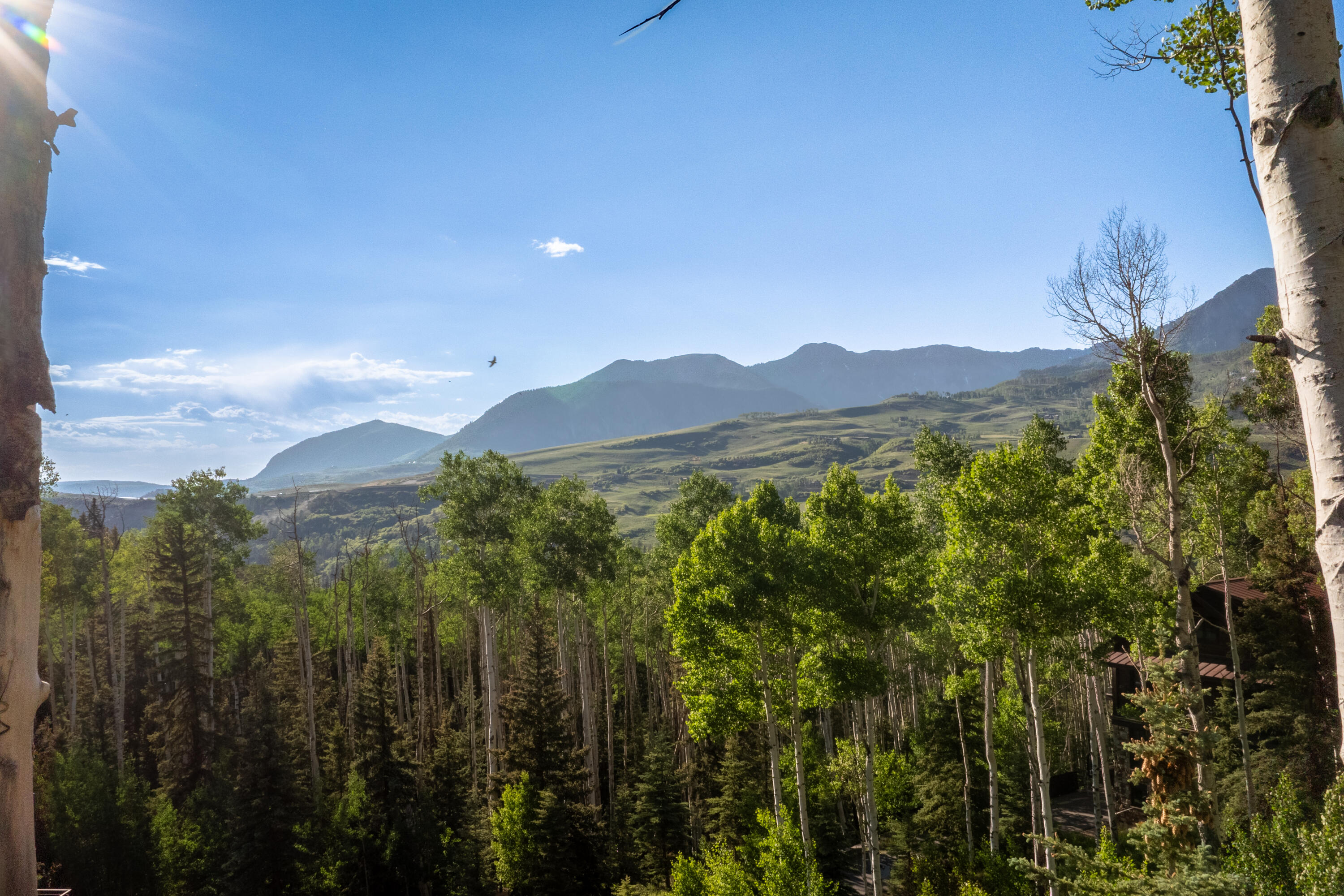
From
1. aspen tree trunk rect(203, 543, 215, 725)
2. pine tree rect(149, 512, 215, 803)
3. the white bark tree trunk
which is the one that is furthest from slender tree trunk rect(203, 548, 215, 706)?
the white bark tree trunk

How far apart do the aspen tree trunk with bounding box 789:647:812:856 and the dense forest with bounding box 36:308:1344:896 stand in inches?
4.9

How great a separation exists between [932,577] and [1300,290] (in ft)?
48.1

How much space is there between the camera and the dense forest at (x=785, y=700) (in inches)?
585

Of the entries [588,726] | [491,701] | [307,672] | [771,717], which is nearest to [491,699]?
[491,701]

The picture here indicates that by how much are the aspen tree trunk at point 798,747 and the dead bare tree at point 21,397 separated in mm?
18659

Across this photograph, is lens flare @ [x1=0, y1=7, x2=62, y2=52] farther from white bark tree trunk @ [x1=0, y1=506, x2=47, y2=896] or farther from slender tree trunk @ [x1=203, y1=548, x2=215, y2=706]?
slender tree trunk @ [x1=203, y1=548, x2=215, y2=706]

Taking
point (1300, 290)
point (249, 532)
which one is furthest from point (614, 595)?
point (1300, 290)

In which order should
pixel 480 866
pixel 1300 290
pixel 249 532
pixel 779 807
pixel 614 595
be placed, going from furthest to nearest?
pixel 614 595 < pixel 249 532 < pixel 480 866 < pixel 779 807 < pixel 1300 290

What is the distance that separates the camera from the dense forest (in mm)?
14852

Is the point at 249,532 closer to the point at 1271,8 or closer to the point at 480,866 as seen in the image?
the point at 480,866

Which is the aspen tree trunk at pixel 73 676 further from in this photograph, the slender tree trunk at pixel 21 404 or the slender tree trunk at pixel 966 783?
the slender tree trunk at pixel 966 783

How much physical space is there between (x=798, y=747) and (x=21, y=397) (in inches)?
777

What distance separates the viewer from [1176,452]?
16.4m

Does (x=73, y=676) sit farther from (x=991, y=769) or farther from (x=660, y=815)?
(x=991, y=769)
